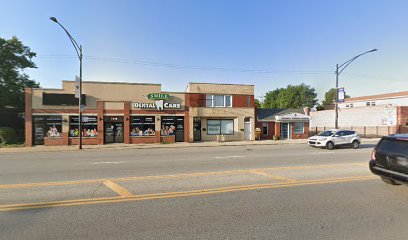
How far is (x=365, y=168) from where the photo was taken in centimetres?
972

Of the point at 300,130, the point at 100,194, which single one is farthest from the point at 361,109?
the point at 100,194

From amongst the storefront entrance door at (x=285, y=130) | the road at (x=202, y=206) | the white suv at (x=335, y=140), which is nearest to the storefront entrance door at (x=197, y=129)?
the storefront entrance door at (x=285, y=130)

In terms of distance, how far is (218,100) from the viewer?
27922 mm

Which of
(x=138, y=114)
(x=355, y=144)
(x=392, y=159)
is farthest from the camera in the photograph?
(x=138, y=114)

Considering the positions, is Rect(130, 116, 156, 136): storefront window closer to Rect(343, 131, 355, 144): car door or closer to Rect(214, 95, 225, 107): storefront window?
Rect(214, 95, 225, 107): storefront window

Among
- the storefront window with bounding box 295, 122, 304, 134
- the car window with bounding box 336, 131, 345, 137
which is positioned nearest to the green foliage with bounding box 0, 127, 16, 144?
the car window with bounding box 336, 131, 345, 137

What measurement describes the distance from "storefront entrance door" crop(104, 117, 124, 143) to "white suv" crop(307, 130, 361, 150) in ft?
56.6

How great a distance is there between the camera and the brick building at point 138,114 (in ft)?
76.7

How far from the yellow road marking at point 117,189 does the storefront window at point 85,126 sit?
719 inches

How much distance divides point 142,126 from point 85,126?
206 inches

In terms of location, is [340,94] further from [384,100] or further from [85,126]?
[384,100]

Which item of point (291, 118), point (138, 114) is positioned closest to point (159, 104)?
point (138, 114)

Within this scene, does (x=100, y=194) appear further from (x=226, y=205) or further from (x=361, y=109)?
(x=361, y=109)

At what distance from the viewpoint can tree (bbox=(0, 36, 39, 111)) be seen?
2680cm
